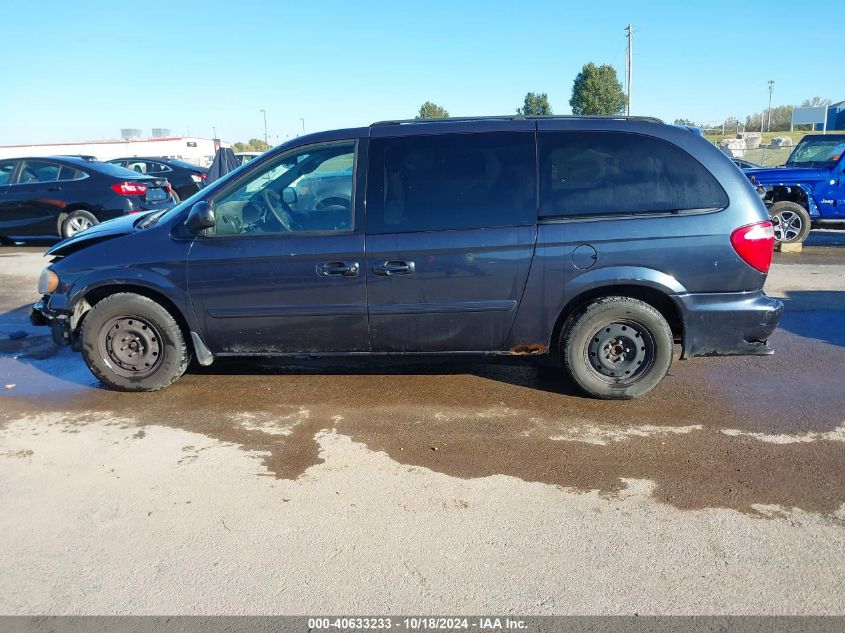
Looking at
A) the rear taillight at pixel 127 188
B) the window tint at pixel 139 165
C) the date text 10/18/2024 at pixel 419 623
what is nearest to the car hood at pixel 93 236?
the date text 10/18/2024 at pixel 419 623

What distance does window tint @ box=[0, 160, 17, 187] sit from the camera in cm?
1182

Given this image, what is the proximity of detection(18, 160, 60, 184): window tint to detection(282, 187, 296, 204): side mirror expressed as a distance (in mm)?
8947

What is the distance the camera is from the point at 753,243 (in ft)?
14.3

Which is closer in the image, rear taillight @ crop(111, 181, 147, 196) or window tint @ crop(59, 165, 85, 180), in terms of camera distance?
rear taillight @ crop(111, 181, 147, 196)

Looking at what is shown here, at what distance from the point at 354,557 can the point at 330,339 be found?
1986 mm

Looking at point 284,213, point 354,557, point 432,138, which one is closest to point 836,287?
point 432,138

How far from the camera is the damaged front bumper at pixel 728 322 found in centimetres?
447

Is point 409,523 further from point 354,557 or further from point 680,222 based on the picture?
point 680,222

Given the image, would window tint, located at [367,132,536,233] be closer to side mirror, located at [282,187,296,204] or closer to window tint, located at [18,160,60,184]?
side mirror, located at [282,187,296,204]

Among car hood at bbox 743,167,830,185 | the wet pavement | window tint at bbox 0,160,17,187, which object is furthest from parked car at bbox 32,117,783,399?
window tint at bbox 0,160,17,187

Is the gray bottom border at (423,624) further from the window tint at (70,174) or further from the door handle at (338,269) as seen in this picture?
the window tint at (70,174)

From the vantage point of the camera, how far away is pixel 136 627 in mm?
2619

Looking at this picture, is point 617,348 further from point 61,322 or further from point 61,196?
point 61,196

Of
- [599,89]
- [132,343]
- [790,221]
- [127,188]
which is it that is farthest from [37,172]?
[599,89]
